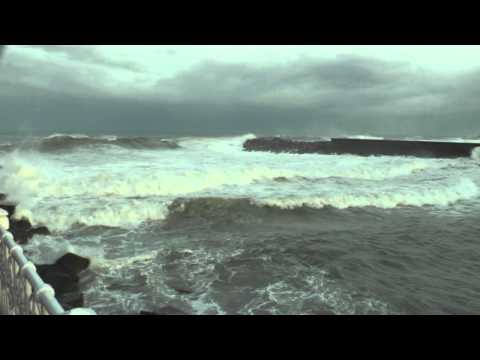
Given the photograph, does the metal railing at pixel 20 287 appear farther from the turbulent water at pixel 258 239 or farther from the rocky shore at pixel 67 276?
the turbulent water at pixel 258 239

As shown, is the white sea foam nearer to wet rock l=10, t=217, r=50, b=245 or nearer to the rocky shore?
wet rock l=10, t=217, r=50, b=245

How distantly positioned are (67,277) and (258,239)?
4.16 meters

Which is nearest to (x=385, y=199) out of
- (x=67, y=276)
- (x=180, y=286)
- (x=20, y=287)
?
(x=180, y=286)

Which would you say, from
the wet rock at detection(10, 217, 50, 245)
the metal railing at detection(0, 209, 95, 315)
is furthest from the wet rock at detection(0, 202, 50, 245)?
the metal railing at detection(0, 209, 95, 315)

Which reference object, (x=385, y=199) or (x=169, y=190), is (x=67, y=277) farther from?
(x=385, y=199)

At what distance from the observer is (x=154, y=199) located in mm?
12289

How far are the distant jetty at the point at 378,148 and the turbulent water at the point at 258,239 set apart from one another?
19651 mm

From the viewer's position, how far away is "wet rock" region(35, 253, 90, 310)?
5320mm

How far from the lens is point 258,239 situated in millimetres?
8648

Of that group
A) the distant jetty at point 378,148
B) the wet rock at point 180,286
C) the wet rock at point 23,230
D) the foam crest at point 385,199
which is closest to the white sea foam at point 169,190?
the foam crest at point 385,199

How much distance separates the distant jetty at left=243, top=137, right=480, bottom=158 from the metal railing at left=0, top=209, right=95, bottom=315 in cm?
3526

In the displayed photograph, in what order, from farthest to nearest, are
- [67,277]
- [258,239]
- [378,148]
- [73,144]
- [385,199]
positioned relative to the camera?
[378,148] < [73,144] < [385,199] < [258,239] < [67,277]
